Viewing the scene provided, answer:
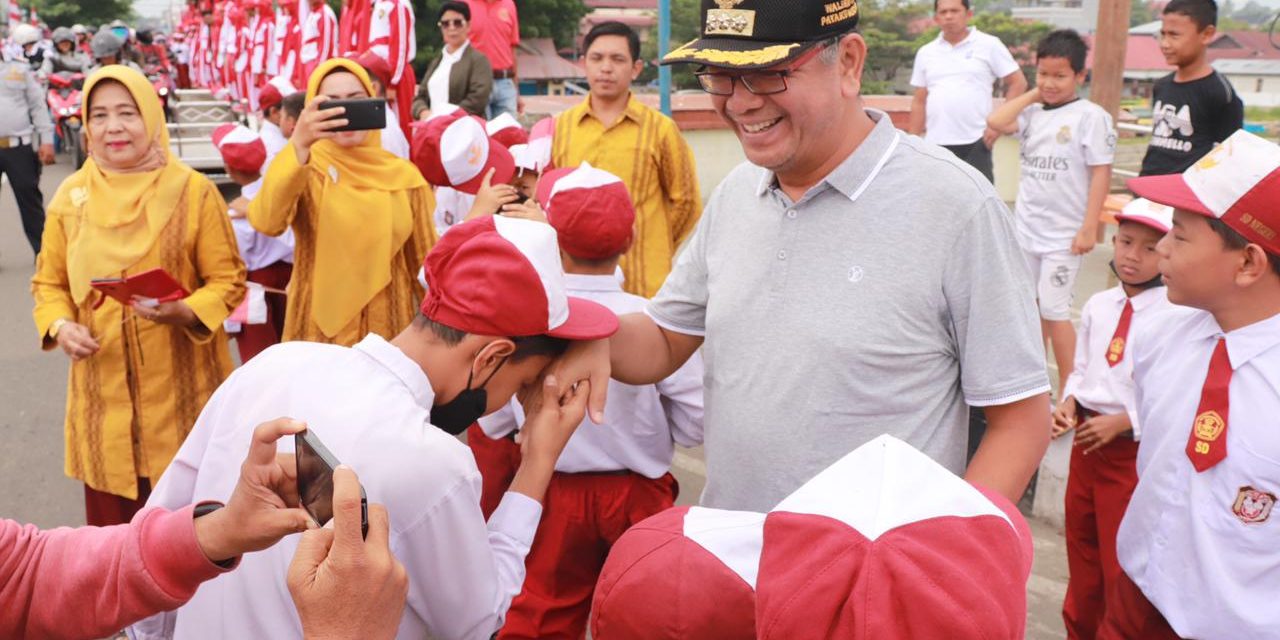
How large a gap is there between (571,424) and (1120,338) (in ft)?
6.51

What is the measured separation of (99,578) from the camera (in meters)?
1.56

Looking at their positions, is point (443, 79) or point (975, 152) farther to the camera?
point (443, 79)

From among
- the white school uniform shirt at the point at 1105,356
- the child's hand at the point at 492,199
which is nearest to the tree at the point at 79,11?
the child's hand at the point at 492,199

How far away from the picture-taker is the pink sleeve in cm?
154

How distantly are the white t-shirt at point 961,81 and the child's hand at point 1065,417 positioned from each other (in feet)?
12.8

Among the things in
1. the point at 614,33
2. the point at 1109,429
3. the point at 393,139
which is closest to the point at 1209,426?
the point at 1109,429

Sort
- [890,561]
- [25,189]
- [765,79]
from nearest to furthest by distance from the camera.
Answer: [890,561] → [765,79] → [25,189]

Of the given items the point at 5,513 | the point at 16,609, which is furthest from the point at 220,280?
the point at 16,609

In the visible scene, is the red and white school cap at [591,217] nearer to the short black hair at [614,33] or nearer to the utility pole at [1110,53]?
the short black hair at [614,33]

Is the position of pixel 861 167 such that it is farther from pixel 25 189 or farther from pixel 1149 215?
pixel 25 189

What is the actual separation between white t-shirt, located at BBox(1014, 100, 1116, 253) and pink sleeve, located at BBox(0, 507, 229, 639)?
479 centimetres

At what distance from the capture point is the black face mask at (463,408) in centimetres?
204

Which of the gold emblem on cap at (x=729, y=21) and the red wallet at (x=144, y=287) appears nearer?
the gold emblem on cap at (x=729, y=21)

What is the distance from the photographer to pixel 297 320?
165 inches
